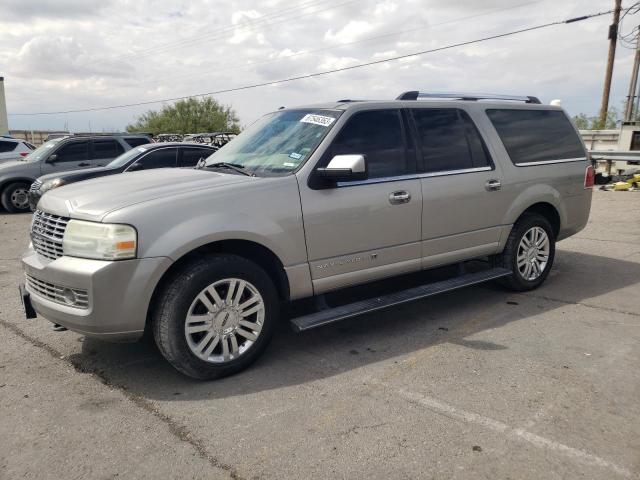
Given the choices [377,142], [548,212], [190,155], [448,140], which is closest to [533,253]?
[548,212]

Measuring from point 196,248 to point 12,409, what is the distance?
1448 mm

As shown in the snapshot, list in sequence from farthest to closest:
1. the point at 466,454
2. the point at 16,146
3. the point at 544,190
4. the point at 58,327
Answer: the point at 16,146
the point at 544,190
the point at 58,327
the point at 466,454

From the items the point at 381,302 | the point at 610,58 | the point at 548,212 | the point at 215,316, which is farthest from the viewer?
the point at 610,58

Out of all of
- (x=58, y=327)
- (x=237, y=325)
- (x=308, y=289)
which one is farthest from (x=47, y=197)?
(x=308, y=289)

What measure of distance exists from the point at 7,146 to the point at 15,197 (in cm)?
451

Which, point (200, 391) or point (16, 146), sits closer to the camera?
point (200, 391)

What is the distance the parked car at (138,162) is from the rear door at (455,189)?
19.9ft

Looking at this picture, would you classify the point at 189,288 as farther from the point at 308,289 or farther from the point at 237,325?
the point at 308,289

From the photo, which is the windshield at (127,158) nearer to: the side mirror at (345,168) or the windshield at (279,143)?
the windshield at (279,143)

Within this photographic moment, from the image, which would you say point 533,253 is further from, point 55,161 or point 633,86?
point 633,86

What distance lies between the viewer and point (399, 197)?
4.30 meters

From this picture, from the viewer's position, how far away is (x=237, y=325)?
3641 mm

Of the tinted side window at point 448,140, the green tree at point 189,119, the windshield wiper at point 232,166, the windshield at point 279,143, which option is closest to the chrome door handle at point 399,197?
the tinted side window at point 448,140

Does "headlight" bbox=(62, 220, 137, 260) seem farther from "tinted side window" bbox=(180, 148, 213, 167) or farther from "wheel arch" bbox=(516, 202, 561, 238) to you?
"tinted side window" bbox=(180, 148, 213, 167)
